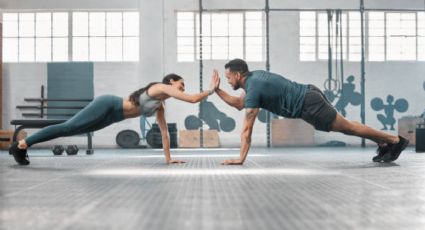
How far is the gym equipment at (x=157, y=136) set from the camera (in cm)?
1044

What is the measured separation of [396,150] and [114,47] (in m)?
7.92

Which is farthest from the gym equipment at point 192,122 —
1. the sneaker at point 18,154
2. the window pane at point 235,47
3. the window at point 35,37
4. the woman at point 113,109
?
the woman at point 113,109

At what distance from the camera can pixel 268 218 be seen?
193cm

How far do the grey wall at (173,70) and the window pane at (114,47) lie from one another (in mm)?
230

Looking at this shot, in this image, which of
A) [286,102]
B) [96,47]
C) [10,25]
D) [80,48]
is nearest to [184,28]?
[96,47]

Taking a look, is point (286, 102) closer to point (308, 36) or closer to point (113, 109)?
point (113, 109)

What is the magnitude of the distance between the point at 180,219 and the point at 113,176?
1.98m

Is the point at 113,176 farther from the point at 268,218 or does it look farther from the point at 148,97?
the point at 268,218

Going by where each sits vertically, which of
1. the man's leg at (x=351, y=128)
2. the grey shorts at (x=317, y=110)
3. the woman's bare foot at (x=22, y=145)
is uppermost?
the grey shorts at (x=317, y=110)

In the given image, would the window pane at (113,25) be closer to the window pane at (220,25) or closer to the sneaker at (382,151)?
the window pane at (220,25)

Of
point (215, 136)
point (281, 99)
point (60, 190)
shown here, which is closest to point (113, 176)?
point (60, 190)

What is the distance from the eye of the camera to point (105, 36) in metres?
11.5

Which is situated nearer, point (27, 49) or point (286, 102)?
point (286, 102)

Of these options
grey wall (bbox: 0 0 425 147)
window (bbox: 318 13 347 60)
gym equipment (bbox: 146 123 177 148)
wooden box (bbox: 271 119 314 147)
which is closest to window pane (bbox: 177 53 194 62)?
grey wall (bbox: 0 0 425 147)
